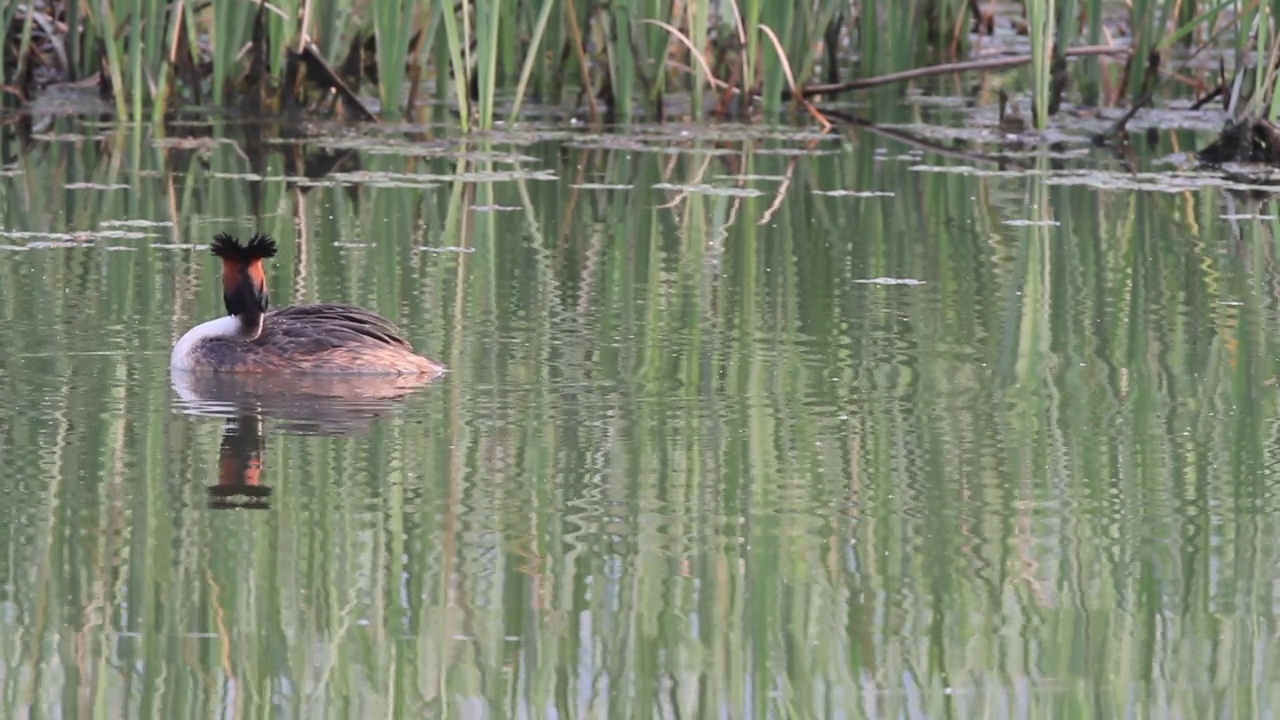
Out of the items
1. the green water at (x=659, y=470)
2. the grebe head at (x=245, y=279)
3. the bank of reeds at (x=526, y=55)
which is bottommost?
the green water at (x=659, y=470)

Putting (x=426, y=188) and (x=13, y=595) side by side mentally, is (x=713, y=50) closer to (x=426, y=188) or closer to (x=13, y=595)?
(x=426, y=188)

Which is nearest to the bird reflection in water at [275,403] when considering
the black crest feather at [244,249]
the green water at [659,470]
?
the green water at [659,470]

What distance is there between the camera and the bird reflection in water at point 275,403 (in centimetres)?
639

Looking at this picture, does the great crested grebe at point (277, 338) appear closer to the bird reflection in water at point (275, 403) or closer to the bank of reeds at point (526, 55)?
the bird reflection in water at point (275, 403)

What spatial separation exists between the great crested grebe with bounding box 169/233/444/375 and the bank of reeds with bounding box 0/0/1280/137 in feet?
15.4

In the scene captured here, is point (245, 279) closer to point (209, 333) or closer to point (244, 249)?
point (244, 249)

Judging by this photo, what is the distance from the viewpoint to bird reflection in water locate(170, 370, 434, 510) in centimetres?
639

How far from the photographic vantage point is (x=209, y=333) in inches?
300

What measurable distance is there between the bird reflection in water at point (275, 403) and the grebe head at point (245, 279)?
207 millimetres

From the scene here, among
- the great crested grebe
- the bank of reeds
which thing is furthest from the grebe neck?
the bank of reeds

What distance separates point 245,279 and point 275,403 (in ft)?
2.51

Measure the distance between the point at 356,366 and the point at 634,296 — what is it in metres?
1.52

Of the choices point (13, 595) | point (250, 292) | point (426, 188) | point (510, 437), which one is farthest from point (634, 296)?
point (13, 595)

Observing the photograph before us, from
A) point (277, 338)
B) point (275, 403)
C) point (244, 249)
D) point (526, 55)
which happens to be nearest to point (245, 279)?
point (244, 249)
